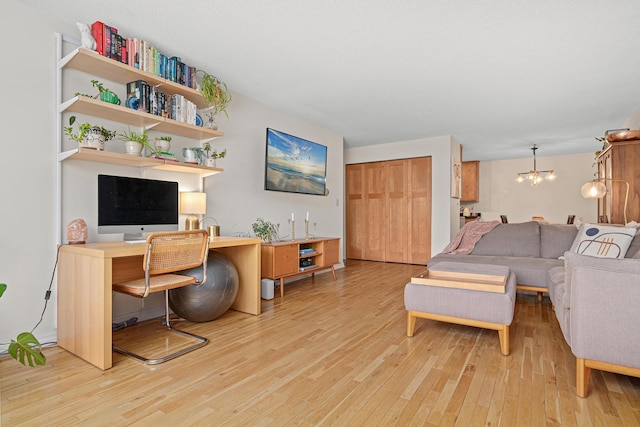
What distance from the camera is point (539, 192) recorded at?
311 inches

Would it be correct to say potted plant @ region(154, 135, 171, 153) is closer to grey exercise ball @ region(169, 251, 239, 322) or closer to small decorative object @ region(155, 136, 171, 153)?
small decorative object @ region(155, 136, 171, 153)

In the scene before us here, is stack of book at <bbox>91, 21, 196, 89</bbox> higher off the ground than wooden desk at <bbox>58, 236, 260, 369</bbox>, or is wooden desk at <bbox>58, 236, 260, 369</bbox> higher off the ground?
stack of book at <bbox>91, 21, 196, 89</bbox>

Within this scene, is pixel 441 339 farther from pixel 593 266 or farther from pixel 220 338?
pixel 220 338

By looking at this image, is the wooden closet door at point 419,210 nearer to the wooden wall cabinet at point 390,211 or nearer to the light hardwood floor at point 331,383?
the wooden wall cabinet at point 390,211

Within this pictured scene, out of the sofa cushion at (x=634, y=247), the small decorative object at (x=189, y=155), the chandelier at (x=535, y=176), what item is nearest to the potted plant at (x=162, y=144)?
the small decorative object at (x=189, y=155)

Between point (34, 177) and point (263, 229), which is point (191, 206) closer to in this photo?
point (263, 229)

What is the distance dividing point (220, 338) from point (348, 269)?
332cm

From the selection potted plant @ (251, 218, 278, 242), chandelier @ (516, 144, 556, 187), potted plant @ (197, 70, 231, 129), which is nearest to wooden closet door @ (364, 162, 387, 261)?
potted plant @ (251, 218, 278, 242)

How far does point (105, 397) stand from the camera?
5.45ft

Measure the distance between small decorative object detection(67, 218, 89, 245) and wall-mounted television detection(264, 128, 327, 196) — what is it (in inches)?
80.5

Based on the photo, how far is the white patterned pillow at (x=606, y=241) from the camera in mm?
2803

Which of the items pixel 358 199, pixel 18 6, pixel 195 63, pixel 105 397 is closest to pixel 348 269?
pixel 358 199

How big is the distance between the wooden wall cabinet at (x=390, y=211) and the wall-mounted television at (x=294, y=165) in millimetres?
1702

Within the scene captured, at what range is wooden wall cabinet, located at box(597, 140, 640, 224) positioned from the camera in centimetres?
344
